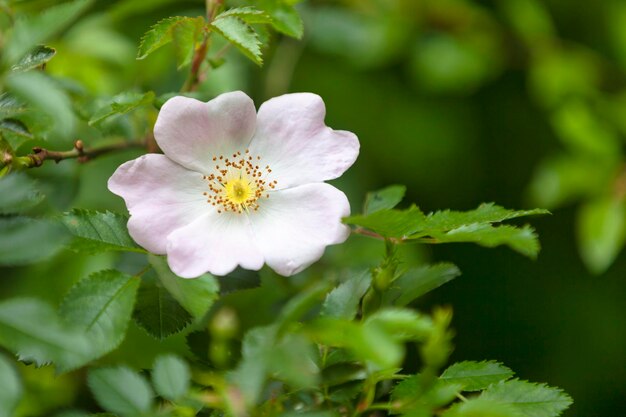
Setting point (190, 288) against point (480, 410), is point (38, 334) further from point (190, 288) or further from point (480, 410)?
point (480, 410)

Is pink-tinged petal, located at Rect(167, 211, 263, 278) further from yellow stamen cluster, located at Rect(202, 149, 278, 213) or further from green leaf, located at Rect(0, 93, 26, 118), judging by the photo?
green leaf, located at Rect(0, 93, 26, 118)

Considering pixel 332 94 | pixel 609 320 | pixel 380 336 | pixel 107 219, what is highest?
pixel 380 336

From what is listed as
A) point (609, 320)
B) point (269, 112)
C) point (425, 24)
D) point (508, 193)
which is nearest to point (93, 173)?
point (269, 112)

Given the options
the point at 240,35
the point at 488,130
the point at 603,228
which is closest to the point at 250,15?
the point at 240,35

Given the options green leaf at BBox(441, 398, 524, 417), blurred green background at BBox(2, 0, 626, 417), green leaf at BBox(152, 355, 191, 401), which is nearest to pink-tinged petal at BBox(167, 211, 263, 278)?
green leaf at BBox(152, 355, 191, 401)

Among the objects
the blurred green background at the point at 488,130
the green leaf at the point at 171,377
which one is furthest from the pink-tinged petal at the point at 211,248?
the blurred green background at the point at 488,130

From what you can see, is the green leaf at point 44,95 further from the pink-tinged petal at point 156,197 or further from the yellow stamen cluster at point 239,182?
the yellow stamen cluster at point 239,182

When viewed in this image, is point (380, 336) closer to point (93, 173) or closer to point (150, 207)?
point (150, 207)
